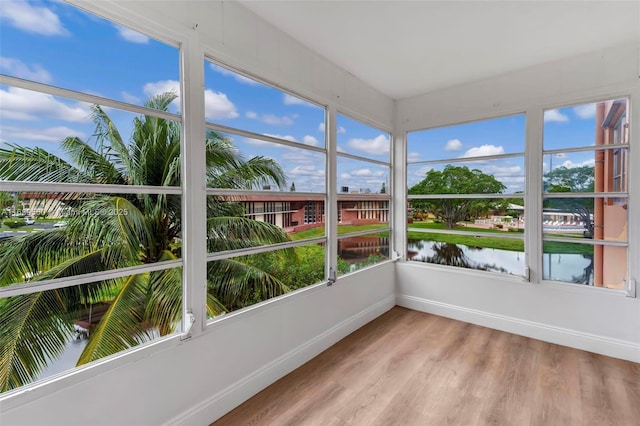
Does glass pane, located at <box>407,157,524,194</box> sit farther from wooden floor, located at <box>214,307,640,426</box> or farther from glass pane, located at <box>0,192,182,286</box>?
glass pane, located at <box>0,192,182,286</box>

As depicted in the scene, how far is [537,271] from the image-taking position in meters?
3.06

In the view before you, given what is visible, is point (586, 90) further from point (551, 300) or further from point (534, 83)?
point (551, 300)

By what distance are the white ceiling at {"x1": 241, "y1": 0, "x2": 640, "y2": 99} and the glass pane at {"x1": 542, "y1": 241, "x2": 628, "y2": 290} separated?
6.07 feet

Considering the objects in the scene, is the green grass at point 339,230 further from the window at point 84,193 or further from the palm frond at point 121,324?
the palm frond at point 121,324

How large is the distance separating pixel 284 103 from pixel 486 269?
2.88 metres

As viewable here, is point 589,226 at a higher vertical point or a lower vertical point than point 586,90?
lower

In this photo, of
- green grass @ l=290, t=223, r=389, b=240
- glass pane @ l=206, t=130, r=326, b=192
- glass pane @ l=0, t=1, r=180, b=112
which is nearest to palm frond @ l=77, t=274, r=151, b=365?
glass pane @ l=206, t=130, r=326, b=192

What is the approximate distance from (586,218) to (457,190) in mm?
1207

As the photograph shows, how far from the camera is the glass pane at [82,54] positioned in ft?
4.24

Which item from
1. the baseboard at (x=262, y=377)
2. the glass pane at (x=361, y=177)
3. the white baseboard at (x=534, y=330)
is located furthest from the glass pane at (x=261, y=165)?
the white baseboard at (x=534, y=330)

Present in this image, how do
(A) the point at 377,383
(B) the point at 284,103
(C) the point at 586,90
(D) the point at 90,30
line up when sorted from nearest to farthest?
1. (D) the point at 90,30
2. (A) the point at 377,383
3. (B) the point at 284,103
4. (C) the point at 586,90

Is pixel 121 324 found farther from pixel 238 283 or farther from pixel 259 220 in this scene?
pixel 259 220

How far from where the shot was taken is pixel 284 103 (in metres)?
2.44

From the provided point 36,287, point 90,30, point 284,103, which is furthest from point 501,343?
point 90,30
